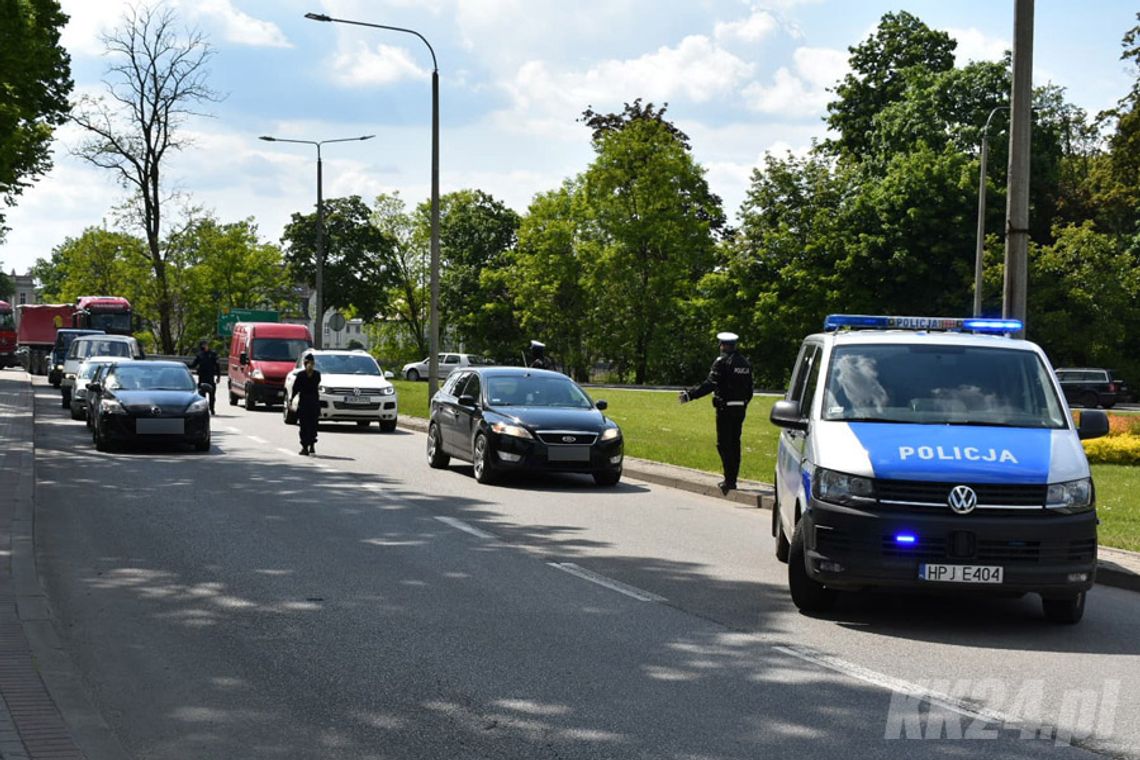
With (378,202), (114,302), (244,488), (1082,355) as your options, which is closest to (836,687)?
(244,488)

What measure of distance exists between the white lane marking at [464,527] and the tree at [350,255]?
87.5m

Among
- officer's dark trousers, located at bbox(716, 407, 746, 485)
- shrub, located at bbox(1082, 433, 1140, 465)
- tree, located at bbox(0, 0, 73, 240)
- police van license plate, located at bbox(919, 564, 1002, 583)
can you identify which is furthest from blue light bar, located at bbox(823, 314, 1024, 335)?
tree, located at bbox(0, 0, 73, 240)

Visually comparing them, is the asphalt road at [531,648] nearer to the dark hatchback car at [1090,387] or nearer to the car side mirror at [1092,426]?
the car side mirror at [1092,426]

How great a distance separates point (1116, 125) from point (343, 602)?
41327 mm

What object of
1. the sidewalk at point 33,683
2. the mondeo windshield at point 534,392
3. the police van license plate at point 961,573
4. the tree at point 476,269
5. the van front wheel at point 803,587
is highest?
the tree at point 476,269

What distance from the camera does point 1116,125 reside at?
146 ft

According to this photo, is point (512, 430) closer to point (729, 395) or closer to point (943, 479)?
point (729, 395)

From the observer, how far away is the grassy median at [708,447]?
14.8 m

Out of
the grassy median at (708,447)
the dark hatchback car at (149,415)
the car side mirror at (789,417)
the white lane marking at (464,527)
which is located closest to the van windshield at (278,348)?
the grassy median at (708,447)

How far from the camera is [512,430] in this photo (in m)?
17.6

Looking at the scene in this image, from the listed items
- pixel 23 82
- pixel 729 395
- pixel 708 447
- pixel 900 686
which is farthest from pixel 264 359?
pixel 900 686

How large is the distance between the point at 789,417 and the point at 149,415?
14449 mm

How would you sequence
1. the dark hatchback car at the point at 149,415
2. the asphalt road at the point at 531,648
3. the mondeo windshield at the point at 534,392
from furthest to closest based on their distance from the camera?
the dark hatchback car at the point at 149,415, the mondeo windshield at the point at 534,392, the asphalt road at the point at 531,648

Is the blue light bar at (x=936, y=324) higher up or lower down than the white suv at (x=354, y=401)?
higher up
